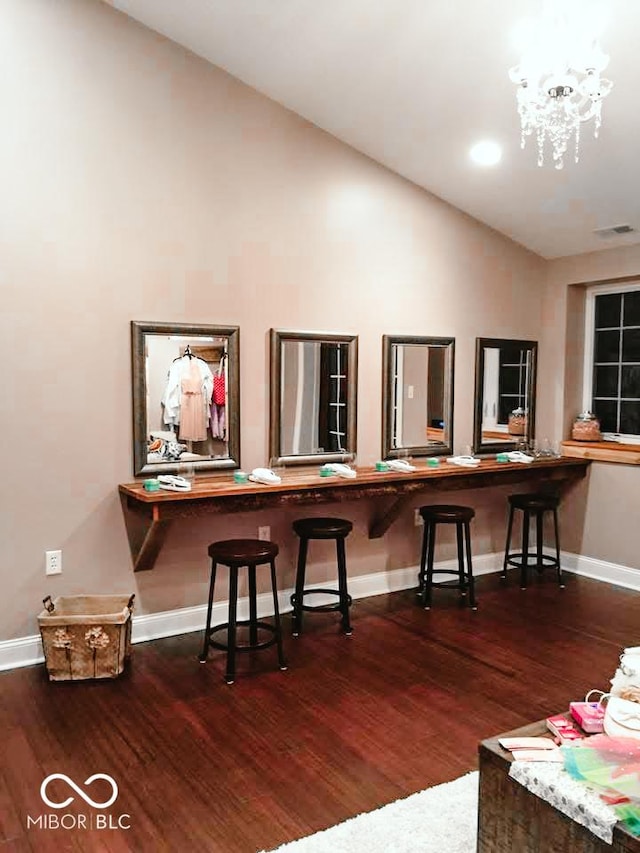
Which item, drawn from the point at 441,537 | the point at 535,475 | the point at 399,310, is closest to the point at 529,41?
the point at 399,310

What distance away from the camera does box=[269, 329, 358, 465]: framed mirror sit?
419 cm

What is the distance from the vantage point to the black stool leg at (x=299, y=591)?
4.01 meters

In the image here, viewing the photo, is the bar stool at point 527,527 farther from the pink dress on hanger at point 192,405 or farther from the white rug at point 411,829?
the white rug at point 411,829

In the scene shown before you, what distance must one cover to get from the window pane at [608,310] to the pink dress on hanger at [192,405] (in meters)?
3.22

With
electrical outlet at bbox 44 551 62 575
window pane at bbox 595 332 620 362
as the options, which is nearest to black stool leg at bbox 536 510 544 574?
window pane at bbox 595 332 620 362

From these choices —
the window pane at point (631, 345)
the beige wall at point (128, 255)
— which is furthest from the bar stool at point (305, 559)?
the window pane at point (631, 345)

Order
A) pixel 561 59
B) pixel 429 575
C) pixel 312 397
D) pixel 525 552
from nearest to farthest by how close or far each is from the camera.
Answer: pixel 561 59 → pixel 312 397 → pixel 429 575 → pixel 525 552

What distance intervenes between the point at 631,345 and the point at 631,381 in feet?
0.86

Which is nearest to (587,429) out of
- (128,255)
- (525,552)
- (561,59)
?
(525,552)

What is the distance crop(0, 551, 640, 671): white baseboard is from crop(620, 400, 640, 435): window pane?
982 millimetres

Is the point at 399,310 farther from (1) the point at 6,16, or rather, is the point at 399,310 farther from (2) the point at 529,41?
(1) the point at 6,16

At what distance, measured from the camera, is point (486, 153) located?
413 cm

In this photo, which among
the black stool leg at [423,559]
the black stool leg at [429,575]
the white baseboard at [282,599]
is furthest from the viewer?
the black stool leg at [423,559]

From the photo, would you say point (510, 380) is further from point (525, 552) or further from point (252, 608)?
point (252, 608)
